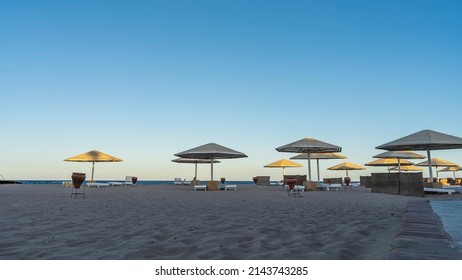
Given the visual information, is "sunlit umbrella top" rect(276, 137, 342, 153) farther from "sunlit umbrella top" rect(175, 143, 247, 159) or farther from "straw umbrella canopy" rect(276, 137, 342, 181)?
"sunlit umbrella top" rect(175, 143, 247, 159)

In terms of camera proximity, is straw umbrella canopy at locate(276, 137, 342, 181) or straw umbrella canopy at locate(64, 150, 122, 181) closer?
straw umbrella canopy at locate(276, 137, 342, 181)

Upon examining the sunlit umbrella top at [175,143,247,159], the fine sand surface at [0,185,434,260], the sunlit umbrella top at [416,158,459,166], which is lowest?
the fine sand surface at [0,185,434,260]

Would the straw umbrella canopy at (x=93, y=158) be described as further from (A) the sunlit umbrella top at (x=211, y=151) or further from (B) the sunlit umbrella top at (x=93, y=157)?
(A) the sunlit umbrella top at (x=211, y=151)

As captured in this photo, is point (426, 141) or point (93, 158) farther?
point (93, 158)

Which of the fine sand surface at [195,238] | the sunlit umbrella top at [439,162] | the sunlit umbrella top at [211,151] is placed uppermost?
the sunlit umbrella top at [211,151]

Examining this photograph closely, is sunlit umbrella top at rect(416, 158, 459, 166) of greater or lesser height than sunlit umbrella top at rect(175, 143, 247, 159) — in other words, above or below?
below

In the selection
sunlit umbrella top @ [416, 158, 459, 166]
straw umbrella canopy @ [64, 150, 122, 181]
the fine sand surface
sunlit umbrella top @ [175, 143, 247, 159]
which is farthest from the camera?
sunlit umbrella top @ [416, 158, 459, 166]

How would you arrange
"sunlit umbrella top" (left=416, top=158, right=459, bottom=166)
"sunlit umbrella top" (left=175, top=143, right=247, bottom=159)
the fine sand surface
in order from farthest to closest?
"sunlit umbrella top" (left=416, top=158, right=459, bottom=166), "sunlit umbrella top" (left=175, top=143, right=247, bottom=159), the fine sand surface

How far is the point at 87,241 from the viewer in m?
3.17

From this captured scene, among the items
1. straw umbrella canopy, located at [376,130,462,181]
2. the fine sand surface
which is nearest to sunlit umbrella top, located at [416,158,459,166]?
straw umbrella canopy, located at [376,130,462,181]

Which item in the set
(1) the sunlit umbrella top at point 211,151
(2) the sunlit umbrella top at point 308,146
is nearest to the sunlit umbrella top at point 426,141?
(2) the sunlit umbrella top at point 308,146

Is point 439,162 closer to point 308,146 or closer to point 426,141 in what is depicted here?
point 426,141

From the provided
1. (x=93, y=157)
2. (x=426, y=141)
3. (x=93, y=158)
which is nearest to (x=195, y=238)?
(x=426, y=141)
